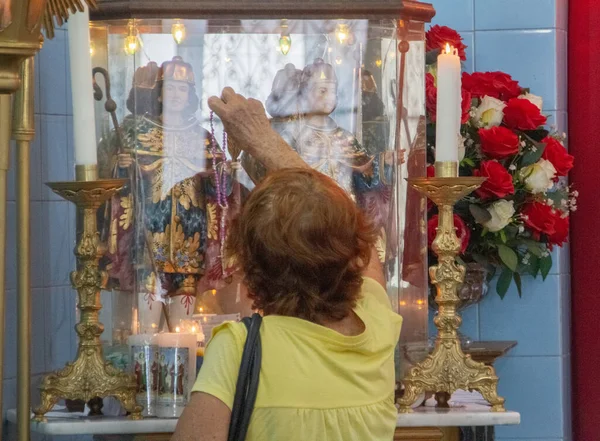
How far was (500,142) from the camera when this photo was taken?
84.4 inches

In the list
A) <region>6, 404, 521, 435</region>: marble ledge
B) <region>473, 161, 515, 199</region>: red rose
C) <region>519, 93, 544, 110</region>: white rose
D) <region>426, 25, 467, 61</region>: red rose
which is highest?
<region>426, 25, 467, 61</region>: red rose

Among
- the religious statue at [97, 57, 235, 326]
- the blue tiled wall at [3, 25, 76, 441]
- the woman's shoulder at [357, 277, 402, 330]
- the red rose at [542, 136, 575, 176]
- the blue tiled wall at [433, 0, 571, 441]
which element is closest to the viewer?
the woman's shoulder at [357, 277, 402, 330]

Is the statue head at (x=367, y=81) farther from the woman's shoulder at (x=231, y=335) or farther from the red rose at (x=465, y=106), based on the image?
the woman's shoulder at (x=231, y=335)

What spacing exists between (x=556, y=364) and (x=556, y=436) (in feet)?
0.53

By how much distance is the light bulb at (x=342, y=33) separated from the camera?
175cm

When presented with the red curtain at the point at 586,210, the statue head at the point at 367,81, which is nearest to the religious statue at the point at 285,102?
the statue head at the point at 367,81

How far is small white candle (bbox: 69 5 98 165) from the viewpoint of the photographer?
1.60 m

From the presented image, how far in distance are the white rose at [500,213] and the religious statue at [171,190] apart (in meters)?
0.65

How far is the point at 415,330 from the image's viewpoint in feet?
5.93

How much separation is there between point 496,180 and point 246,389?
1.09m

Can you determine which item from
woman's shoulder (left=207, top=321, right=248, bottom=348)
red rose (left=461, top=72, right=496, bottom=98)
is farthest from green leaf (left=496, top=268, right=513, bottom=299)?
woman's shoulder (left=207, top=321, right=248, bottom=348)

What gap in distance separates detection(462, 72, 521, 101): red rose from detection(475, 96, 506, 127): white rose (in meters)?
0.05

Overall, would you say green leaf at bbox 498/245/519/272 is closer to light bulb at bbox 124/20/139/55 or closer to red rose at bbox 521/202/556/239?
red rose at bbox 521/202/556/239

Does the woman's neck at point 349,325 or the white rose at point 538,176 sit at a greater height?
the white rose at point 538,176
